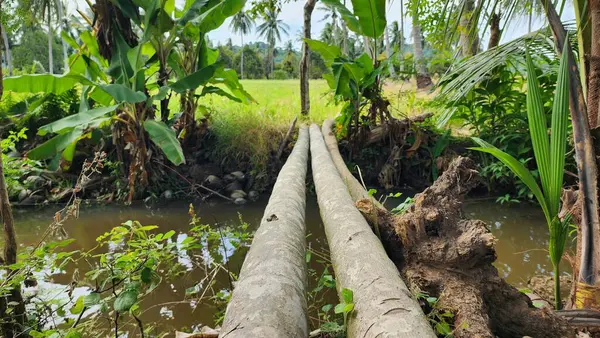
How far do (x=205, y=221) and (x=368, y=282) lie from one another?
3.97 metres

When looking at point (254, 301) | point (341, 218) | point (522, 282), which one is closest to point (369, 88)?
point (522, 282)

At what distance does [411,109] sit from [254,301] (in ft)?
22.7

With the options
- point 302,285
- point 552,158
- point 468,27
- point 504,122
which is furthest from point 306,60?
point 302,285

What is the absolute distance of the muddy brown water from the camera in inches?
96.1

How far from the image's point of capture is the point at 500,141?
5.29 metres

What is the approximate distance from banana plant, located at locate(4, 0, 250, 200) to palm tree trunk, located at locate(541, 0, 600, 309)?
11.8ft

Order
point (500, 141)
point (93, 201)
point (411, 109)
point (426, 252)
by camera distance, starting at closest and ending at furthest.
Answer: point (426, 252) < point (500, 141) < point (93, 201) < point (411, 109)

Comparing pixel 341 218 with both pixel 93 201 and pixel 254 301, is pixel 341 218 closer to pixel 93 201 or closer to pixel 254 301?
pixel 254 301

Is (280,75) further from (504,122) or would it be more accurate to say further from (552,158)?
(552,158)

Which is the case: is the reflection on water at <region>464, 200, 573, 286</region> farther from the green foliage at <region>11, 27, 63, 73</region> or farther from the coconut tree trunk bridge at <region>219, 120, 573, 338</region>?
the green foliage at <region>11, 27, 63, 73</region>

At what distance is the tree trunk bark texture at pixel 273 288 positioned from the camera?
1.04 meters

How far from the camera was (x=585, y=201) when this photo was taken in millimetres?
Result: 1724

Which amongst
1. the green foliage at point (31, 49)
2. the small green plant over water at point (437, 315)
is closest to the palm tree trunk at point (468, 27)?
the small green plant over water at point (437, 315)

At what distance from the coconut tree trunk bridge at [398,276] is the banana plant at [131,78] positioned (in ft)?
9.42
